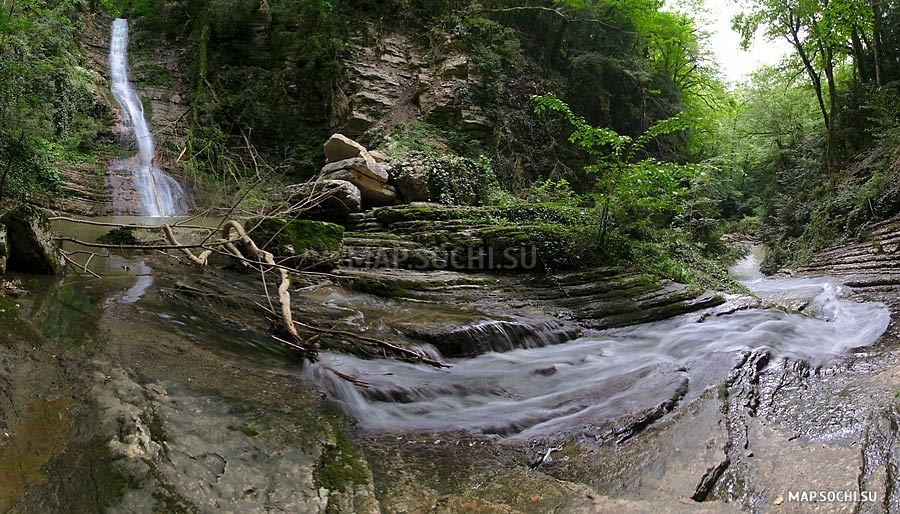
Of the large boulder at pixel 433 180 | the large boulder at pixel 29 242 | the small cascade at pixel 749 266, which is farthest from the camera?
the small cascade at pixel 749 266

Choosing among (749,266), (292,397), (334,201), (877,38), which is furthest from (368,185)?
(877,38)

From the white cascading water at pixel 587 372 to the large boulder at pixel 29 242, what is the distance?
142 inches

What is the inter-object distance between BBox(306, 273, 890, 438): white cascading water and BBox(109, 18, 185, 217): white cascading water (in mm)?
9269

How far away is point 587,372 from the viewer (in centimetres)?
479

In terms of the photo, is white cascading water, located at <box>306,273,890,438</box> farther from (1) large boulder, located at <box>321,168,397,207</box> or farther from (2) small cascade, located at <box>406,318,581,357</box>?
(1) large boulder, located at <box>321,168,397,207</box>

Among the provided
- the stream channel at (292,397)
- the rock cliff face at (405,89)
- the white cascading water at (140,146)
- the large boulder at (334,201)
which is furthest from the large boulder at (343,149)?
the stream channel at (292,397)

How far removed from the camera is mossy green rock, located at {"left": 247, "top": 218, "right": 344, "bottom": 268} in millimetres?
6676

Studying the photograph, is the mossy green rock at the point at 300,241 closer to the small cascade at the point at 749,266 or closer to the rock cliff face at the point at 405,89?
the rock cliff face at the point at 405,89

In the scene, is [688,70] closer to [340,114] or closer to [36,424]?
[340,114]

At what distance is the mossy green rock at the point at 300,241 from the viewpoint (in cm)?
668

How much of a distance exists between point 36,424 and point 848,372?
578cm

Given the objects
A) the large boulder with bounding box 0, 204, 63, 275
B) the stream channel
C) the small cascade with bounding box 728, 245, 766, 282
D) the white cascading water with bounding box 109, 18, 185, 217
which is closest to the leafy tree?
the stream channel

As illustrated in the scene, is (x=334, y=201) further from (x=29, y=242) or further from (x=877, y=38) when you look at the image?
(x=877, y=38)

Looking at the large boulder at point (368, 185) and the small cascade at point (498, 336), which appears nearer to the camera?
the small cascade at point (498, 336)
